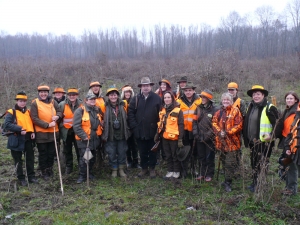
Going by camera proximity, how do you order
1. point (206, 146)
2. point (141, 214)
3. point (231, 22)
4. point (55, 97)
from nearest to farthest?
point (141, 214)
point (206, 146)
point (55, 97)
point (231, 22)

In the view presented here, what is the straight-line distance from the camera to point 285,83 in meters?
18.7

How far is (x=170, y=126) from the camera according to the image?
5.71 metres

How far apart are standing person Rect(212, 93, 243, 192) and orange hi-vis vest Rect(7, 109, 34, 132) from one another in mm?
3788

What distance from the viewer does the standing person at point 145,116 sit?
598cm

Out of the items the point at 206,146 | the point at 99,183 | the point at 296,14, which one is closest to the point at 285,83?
the point at 206,146

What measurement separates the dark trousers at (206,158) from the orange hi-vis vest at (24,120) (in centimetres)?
357

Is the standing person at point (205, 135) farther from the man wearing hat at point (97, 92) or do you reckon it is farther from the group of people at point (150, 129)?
Answer: the man wearing hat at point (97, 92)

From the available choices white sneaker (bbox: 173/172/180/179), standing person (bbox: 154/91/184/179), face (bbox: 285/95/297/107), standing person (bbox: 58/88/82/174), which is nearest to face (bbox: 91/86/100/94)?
standing person (bbox: 58/88/82/174)

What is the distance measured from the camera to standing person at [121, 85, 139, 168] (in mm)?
6715

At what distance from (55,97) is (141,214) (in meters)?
3.39

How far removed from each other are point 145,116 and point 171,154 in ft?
3.39

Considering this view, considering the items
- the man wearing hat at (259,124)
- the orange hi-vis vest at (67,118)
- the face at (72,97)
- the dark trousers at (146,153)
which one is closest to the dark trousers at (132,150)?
the dark trousers at (146,153)

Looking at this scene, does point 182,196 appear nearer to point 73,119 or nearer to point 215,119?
point 215,119

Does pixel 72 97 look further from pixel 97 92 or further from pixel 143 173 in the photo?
pixel 143 173
